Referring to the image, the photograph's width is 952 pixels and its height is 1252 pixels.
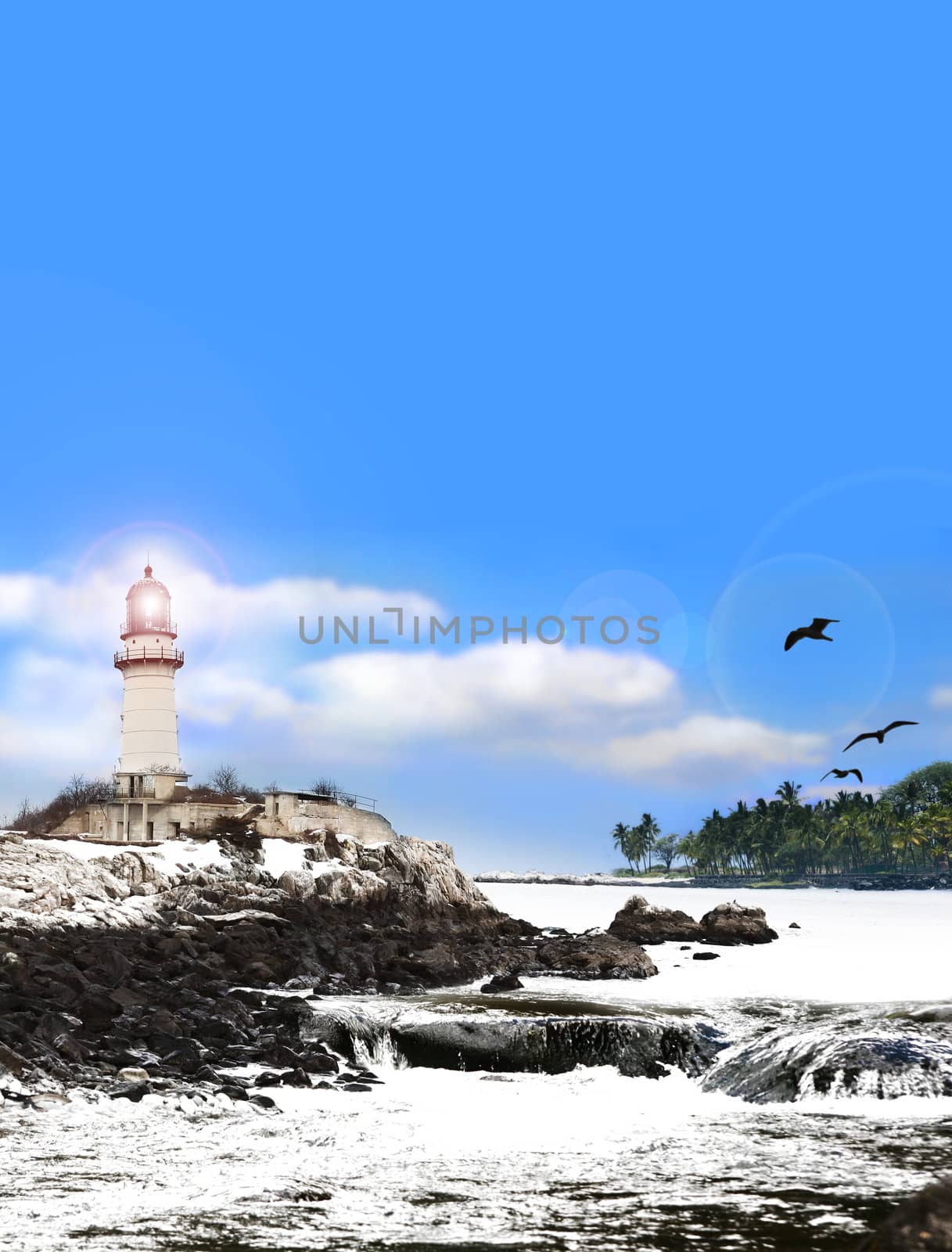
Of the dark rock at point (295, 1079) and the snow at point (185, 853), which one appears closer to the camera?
the dark rock at point (295, 1079)

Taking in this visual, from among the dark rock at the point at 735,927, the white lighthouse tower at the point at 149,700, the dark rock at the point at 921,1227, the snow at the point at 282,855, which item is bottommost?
the dark rock at the point at 735,927

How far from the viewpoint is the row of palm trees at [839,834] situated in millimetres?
133875

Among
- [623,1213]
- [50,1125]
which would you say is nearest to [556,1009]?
[50,1125]

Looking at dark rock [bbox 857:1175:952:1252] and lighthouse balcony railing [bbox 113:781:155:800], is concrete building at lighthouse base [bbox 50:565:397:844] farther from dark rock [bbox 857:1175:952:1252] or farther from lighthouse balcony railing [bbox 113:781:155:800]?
dark rock [bbox 857:1175:952:1252]

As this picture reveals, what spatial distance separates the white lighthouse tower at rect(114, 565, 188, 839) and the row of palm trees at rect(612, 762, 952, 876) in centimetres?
9664

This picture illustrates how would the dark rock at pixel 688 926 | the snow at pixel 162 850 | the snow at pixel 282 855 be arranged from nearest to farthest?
the snow at pixel 162 850 → the snow at pixel 282 855 → the dark rock at pixel 688 926

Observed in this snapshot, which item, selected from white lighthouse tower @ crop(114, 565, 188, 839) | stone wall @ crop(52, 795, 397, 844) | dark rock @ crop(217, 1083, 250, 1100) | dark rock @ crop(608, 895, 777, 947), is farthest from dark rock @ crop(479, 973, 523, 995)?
white lighthouse tower @ crop(114, 565, 188, 839)

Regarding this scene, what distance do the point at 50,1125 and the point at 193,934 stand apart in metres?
18.2

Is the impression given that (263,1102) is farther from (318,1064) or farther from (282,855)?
(282,855)

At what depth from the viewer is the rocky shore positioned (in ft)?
54.3

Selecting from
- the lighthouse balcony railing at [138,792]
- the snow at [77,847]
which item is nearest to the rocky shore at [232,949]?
the snow at [77,847]

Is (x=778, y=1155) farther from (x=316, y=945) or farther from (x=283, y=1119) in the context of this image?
(x=316, y=945)

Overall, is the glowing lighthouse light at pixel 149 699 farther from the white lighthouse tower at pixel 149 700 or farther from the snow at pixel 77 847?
the snow at pixel 77 847

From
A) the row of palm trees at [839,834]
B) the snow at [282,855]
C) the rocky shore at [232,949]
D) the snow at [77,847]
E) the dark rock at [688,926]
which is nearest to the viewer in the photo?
the rocky shore at [232,949]
